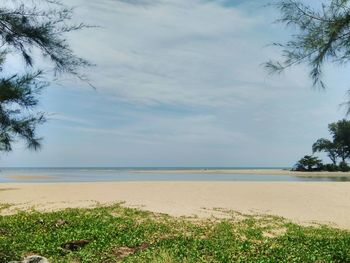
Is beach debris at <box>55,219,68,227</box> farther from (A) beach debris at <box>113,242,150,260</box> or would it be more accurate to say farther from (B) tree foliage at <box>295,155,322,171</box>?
(B) tree foliage at <box>295,155,322,171</box>

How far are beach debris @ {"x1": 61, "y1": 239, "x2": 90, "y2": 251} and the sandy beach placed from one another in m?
7.80

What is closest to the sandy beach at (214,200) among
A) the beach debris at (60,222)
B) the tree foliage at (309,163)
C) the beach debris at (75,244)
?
the beach debris at (60,222)

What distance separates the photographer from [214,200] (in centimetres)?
2547

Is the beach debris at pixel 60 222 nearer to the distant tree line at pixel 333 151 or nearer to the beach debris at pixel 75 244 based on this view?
the beach debris at pixel 75 244

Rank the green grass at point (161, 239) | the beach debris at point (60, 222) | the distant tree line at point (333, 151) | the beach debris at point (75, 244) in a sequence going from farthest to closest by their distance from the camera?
the distant tree line at point (333, 151) < the beach debris at point (60, 222) < the beach debris at point (75, 244) < the green grass at point (161, 239)

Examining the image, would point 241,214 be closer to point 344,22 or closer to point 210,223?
point 210,223

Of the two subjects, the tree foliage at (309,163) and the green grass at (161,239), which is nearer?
the green grass at (161,239)

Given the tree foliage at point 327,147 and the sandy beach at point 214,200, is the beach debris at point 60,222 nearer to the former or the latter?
the sandy beach at point 214,200

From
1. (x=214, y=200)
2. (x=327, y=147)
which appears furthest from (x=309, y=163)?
(x=214, y=200)

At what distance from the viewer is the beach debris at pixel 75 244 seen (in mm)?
12195

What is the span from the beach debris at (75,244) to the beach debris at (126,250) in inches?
44.1

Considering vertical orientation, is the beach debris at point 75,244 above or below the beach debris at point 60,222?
below

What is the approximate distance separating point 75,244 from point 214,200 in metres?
14.0

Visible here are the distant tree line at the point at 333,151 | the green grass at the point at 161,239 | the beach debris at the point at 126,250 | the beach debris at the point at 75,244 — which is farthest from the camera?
the distant tree line at the point at 333,151
